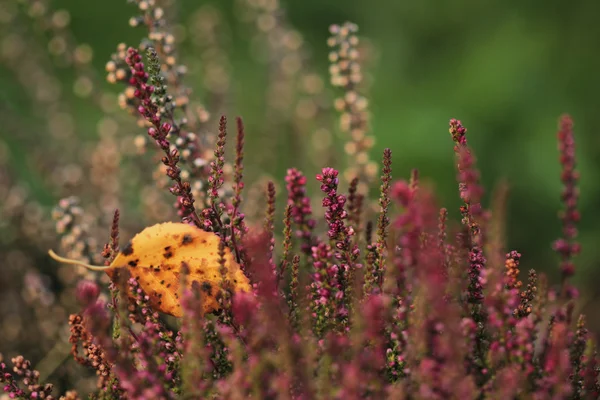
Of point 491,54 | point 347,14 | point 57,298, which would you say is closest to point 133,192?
point 57,298

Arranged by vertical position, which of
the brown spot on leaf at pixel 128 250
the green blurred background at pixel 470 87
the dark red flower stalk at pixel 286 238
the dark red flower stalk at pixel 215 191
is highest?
the green blurred background at pixel 470 87

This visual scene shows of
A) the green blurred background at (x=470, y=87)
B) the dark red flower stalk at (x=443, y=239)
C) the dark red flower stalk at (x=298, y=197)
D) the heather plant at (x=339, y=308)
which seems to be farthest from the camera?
the green blurred background at (x=470, y=87)

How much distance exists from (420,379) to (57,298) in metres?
2.22

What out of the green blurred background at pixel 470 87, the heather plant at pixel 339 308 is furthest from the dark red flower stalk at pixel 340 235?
the green blurred background at pixel 470 87

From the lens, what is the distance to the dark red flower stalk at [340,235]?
4.46 ft

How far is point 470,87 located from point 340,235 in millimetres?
2947

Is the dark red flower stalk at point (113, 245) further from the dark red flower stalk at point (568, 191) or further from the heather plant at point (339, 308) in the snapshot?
the dark red flower stalk at point (568, 191)

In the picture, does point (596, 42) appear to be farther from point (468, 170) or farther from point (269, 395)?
point (269, 395)

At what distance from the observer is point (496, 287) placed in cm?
120

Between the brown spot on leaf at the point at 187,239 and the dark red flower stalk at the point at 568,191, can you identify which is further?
the brown spot on leaf at the point at 187,239

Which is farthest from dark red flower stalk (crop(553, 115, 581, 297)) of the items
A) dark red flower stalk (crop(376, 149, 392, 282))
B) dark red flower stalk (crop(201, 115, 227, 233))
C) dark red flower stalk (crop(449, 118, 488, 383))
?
dark red flower stalk (crop(201, 115, 227, 233))

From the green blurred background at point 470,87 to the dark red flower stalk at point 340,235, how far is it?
193 cm

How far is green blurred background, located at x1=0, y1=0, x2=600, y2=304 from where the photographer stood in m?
3.69

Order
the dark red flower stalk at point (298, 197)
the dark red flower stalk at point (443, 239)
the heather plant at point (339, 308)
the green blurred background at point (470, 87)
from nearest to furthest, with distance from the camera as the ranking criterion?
the heather plant at point (339, 308) < the dark red flower stalk at point (298, 197) < the dark red flower stalk at point (443, 239) < the green blurred background at point (470, 87)
